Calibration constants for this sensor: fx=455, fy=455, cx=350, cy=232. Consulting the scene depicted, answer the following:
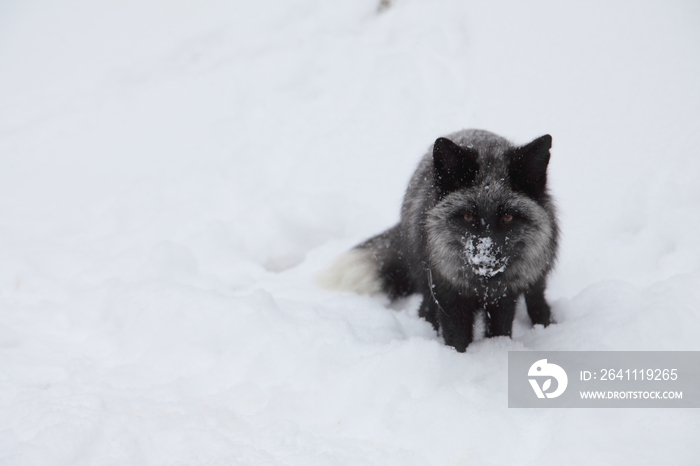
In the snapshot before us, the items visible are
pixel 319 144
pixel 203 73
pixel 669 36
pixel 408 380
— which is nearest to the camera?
pixel 408 380

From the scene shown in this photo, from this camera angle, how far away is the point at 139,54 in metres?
7.79

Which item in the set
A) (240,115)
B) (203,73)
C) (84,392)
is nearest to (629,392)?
(84,392)

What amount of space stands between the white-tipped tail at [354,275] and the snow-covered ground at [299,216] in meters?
0.14

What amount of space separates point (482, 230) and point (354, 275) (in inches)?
67.3

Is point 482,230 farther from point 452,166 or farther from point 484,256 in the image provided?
point 452,166

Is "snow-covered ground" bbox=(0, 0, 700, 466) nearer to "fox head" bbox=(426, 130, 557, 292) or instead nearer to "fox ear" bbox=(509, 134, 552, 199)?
"fox head" bbox=(426, 130, 557, 292)

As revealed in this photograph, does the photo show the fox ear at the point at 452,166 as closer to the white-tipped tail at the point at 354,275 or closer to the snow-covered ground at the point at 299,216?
the snow-covered ground at the point at 299,216

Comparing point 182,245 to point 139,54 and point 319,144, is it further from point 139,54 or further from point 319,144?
point 139,54

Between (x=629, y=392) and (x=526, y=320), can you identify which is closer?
(x=629, y=392)

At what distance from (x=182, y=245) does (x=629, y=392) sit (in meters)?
4.06

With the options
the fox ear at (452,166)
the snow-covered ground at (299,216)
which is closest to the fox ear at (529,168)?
the fox ear at (452,166)

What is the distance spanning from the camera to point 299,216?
17.4 ft

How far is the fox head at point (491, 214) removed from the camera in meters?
2.82

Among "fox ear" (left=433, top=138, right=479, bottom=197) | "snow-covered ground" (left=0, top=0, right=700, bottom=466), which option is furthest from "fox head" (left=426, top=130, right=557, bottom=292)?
"snow-covered ground" (left=0, top=0, right=700, bottom=466)
